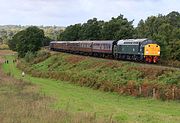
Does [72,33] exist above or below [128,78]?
above

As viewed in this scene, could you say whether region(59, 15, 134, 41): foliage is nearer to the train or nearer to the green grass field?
the train

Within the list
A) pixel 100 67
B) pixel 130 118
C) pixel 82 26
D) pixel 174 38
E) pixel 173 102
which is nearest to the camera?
pixel 130 118

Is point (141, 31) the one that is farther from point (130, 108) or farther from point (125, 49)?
point (130, 108)

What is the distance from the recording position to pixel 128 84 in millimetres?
39938

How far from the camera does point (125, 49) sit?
187ft

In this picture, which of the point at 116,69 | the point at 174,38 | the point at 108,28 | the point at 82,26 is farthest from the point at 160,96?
the point at 82,26

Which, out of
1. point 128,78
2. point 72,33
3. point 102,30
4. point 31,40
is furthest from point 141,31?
point 128,78

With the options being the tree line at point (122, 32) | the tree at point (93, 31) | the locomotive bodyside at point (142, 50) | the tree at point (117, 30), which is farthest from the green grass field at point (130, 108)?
the tree at point (93, 31)

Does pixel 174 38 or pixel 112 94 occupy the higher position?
pixel 174 38

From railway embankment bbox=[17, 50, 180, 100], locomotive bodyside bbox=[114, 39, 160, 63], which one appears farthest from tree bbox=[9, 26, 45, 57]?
locomotive bodyside bbox=[114, 39, 160, 63]

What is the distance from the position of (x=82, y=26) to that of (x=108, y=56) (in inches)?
2354

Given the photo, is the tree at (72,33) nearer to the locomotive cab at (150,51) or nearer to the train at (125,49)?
the train at (125,49)

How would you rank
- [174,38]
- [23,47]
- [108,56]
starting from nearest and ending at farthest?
[174,38] → [108,56] → [23,47]

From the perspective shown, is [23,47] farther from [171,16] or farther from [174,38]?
[174,38]
